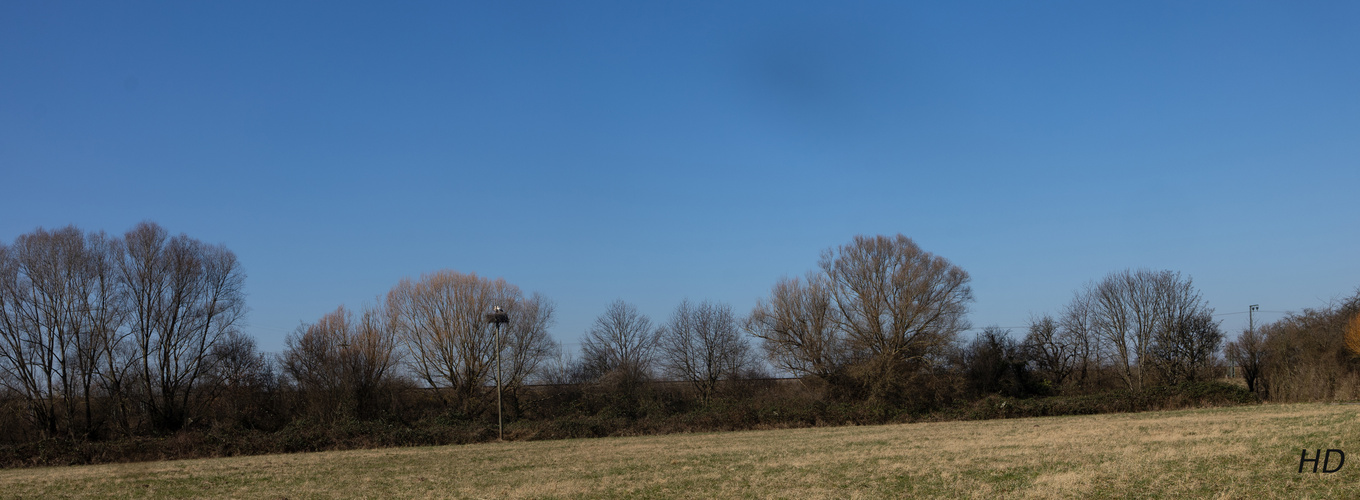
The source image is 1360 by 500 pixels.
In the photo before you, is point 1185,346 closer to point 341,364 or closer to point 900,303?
point 900,303

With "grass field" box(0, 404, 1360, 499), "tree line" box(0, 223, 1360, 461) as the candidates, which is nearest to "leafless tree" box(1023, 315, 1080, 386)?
"tree line" box(0, 223, 1360, 461)

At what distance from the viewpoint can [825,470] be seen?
15.9 meters

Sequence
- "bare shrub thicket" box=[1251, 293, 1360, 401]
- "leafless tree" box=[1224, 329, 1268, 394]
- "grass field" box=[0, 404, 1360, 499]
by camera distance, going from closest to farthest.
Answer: "grass field" box=[0, 404, 1360, 499]
"bare shrub thicket" box=[1251, 293, 1360, 401]
"leafless tree" box=[1224, 329, 1268, 394]

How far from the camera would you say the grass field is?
1170cm

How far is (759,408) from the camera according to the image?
37312 mm

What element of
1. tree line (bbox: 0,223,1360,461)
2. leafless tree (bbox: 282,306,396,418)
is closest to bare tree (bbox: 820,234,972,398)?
tree line (bbox: 0,223,1360,461)

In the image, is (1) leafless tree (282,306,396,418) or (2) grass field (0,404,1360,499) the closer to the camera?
(2) grass field (0,404,1360,499)

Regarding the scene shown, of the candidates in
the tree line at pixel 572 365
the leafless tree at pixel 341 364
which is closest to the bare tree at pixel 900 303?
the tree line at pixel 572 365

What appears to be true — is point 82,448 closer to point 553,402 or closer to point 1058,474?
point 553,402

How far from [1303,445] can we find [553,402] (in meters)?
39.1

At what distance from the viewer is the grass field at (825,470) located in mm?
11695

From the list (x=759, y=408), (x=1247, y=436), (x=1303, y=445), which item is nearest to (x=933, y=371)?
(x=759, y=408)

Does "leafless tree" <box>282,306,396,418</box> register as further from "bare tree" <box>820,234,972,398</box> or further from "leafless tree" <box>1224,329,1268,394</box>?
"leafless tree" <box>1224,329,1268,394</box>

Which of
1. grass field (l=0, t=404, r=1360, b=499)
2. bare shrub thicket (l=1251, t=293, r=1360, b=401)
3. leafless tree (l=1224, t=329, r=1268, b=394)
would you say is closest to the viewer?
grass field (l=0, t=404, r=1360, b=499)
